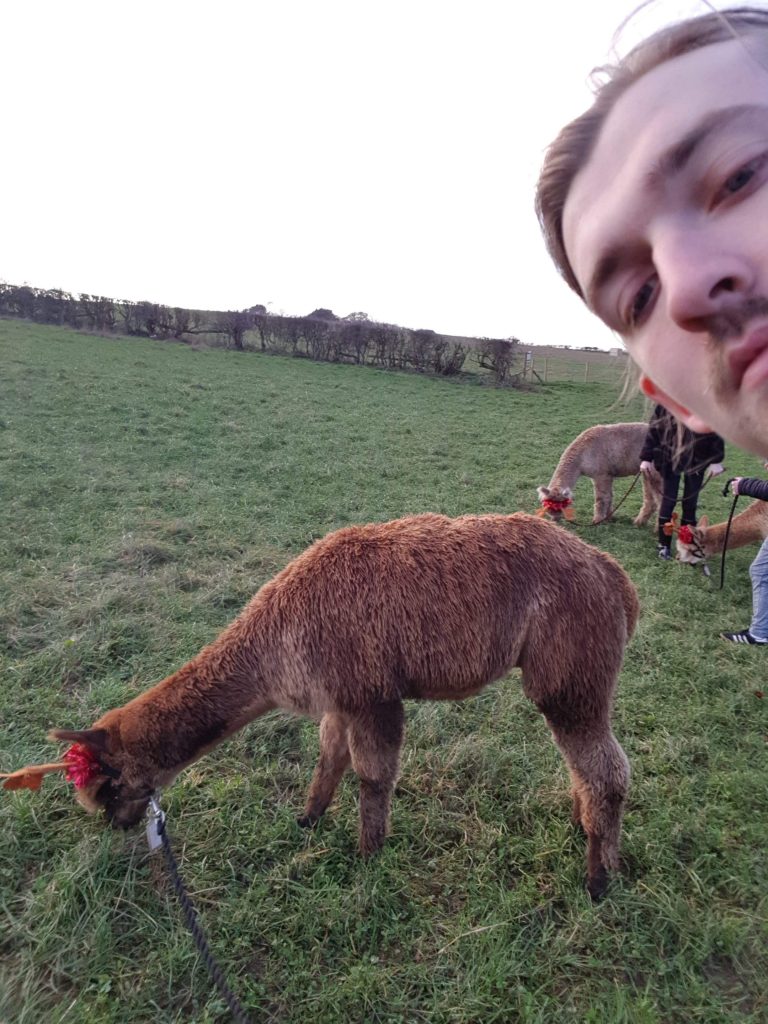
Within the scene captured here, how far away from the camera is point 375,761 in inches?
112

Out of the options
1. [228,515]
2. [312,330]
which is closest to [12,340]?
[312,330]

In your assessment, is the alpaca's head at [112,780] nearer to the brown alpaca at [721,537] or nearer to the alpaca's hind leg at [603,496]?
the brown alpaca at [721,537]

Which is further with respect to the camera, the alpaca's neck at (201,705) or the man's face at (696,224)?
the alpaca's neck at (201,705)

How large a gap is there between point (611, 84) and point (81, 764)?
308 centimetres

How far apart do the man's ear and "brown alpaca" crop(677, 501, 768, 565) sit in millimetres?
6279

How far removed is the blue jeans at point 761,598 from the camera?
5.14 m

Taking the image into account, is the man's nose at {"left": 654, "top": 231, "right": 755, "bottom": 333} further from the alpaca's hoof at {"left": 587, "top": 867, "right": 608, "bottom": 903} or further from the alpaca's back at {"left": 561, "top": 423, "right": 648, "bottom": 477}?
the alpaca's back at {"left": 561, "top": 423, "right": 648, "bottom": 477}

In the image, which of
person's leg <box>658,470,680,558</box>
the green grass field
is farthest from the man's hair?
person's leg <box>658,470,680,558</box>

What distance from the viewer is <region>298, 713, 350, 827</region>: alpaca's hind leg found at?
3.24 meters

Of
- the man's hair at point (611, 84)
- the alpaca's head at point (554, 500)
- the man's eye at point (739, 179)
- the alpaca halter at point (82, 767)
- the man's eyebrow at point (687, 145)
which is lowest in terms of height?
the alpaca halter at point (82, 767)

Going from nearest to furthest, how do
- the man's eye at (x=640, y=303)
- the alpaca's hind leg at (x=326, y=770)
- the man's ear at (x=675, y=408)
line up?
the man's eye at (x=640, y=303) < the man's ear at (x=675, y=408) < the alpaca's hind leg at (x=326, y=770)

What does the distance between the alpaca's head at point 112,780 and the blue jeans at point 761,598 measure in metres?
5.30

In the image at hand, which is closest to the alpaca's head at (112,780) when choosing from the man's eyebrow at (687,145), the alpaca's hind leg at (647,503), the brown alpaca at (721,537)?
the man's eyebrow at (687,145)

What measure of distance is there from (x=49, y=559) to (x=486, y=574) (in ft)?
17.7
